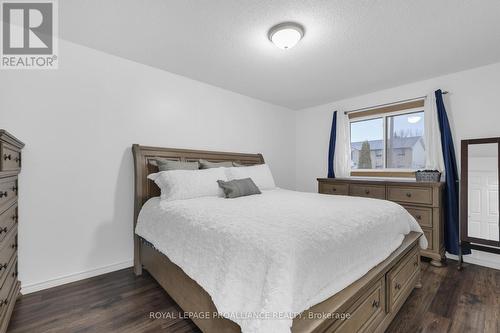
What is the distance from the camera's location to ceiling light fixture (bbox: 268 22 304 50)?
187cm

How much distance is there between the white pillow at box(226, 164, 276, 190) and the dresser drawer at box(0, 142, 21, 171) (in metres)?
1.80

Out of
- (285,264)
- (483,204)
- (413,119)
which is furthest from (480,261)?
(285,264)

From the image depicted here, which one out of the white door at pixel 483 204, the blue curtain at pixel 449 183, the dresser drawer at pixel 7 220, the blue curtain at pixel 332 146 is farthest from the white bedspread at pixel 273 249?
the blue curtain at pixel 332 146

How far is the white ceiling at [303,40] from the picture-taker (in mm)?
1710

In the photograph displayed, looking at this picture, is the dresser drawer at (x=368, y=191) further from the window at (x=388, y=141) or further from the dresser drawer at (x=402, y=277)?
the dresser drawer at (x=402, y=277)

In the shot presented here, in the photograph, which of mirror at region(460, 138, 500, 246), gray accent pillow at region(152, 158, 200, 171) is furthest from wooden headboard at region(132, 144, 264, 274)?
mirror at region(460, 138, 500, 246)

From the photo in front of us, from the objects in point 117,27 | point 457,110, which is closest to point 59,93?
point 117,27

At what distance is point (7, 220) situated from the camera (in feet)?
5.19

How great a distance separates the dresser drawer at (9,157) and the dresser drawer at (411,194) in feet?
12.2

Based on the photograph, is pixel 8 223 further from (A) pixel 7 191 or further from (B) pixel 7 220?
(A) pixel 7 191

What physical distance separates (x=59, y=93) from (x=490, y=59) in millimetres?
4512

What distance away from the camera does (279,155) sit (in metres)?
4.36

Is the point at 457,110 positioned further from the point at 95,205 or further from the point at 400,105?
the point at 95,205

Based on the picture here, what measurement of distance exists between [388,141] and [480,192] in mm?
1285
